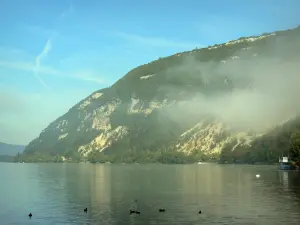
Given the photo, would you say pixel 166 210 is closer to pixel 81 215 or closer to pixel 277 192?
pixel 81 215

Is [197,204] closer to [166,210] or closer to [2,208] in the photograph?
[166,210]

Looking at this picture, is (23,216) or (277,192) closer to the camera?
(23,216)

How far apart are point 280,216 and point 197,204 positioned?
1651cm

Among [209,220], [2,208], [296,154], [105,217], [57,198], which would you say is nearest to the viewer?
[209,220]

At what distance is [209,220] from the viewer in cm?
5931

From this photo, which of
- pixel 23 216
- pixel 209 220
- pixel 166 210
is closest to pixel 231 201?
pixel 166 210

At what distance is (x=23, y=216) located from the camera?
6594 cm

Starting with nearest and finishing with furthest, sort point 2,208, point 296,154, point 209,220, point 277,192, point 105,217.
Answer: point 209,220
point 105,217
point 2,208
point 277,192
point 296,154

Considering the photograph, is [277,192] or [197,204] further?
[277,192]

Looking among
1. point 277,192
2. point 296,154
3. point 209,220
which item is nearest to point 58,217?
point 209,220

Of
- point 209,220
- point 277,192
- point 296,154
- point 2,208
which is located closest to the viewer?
point 209,220

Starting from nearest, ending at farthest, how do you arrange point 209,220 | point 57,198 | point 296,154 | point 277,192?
1. point 209,220
2. point 57,198
3. point 277,192
4. point 296,154

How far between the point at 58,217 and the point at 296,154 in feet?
450

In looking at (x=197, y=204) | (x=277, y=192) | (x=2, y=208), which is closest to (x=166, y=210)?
(x=197, y=204)
